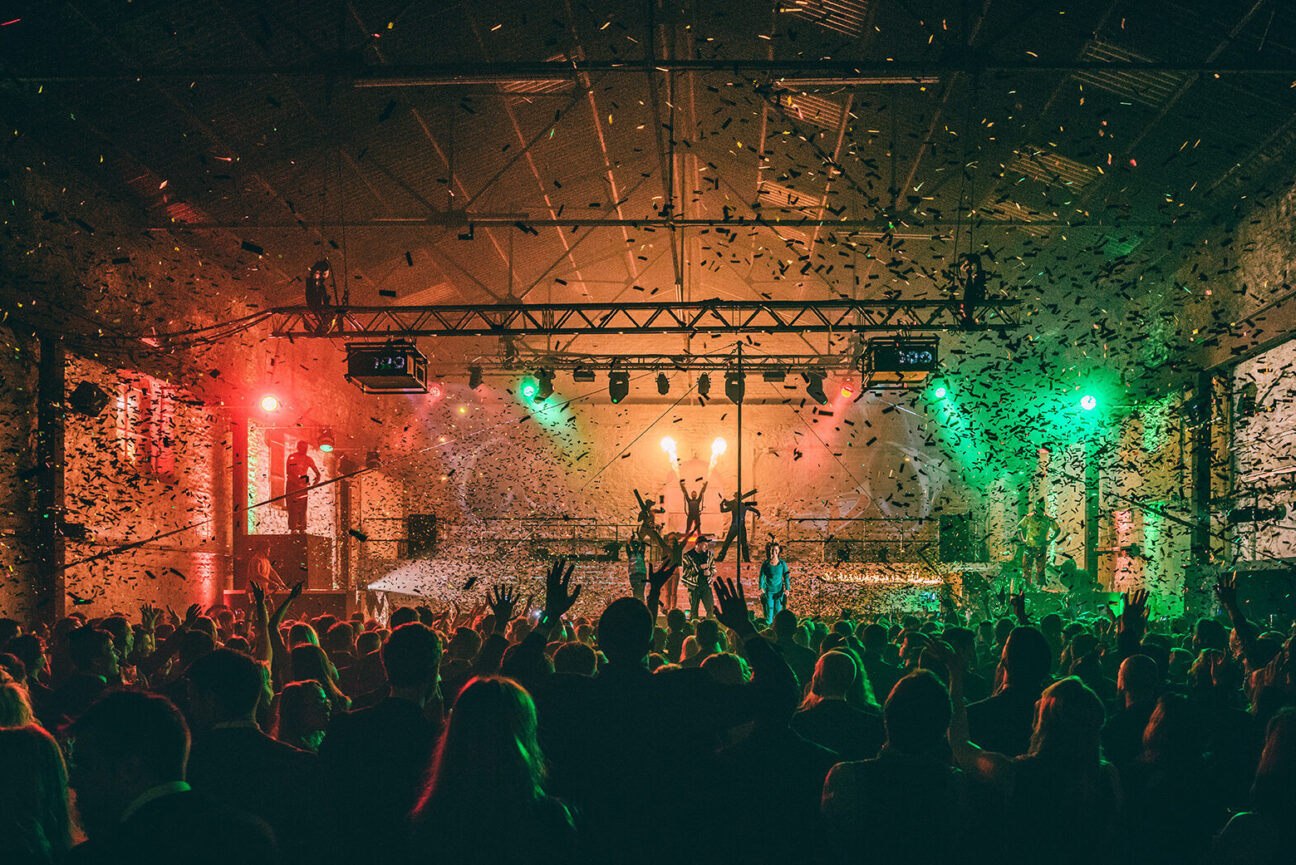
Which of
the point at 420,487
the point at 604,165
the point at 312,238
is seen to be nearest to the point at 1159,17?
the point at 604,165

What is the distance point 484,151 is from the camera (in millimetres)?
12898

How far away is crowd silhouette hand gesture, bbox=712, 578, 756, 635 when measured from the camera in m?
3.08

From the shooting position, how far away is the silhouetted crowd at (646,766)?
1803 mm

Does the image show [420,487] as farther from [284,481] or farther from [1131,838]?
[1131,838]

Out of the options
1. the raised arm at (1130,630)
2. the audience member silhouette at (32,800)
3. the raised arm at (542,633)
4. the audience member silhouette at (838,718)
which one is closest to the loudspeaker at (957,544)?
the raised arm at (1130,630)

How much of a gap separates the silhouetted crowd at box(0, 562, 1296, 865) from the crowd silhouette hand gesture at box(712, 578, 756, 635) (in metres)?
0.02

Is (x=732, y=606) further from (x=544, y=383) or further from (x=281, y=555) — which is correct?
(x=544, y=383)

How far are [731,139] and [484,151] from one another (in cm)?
371

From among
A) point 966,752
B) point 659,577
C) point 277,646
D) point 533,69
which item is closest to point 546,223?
point 533,69

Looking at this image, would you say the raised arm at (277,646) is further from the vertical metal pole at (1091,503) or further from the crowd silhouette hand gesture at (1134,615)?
the vertical metal pole at (1091,503)

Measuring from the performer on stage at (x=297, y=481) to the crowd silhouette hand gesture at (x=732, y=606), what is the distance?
14563 millimetres

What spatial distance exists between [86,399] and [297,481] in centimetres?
631

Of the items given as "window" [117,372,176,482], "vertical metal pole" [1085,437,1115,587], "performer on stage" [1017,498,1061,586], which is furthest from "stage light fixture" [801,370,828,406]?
"window" [117,372,176,482]

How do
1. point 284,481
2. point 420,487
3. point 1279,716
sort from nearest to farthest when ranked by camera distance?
1. point 1279,716
2. point 284,481
3. point 420,487
